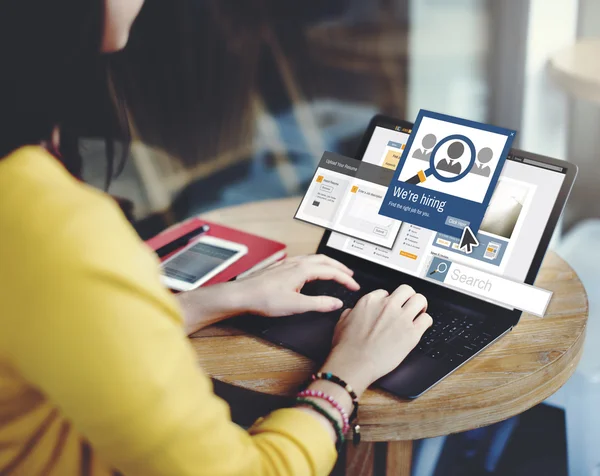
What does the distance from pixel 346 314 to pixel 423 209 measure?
0.20 meters

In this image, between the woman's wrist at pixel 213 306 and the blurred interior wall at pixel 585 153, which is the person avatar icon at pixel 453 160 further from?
the blurred interior wall at pixel 585 153

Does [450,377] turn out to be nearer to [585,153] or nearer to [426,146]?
[426,146]

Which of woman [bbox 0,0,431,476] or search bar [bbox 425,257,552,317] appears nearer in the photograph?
woman [bbox 0,0,431,476]

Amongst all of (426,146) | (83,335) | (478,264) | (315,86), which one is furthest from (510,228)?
(315,86)

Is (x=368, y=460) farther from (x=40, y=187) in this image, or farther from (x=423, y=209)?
(x=40, y=187)

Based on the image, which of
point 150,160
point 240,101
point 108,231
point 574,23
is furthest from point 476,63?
point 108,231

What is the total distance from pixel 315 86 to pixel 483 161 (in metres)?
1.90

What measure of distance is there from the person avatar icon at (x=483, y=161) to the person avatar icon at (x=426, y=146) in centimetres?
7

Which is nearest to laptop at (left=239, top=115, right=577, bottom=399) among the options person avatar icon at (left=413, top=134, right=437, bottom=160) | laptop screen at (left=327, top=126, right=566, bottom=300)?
laptop screen at (left=327, top=126, right=566, bottom=300)

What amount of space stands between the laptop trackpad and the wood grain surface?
0.01 m

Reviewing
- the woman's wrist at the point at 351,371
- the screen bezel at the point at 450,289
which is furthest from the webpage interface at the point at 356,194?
the woman's wrist at the point at 351,371

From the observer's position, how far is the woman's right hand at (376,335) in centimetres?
83

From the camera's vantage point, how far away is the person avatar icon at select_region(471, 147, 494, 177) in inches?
37.5

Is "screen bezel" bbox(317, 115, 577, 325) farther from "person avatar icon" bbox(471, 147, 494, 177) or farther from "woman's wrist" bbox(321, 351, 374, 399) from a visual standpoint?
"woman's wrist" bbox(321, 351, 374, 399)
